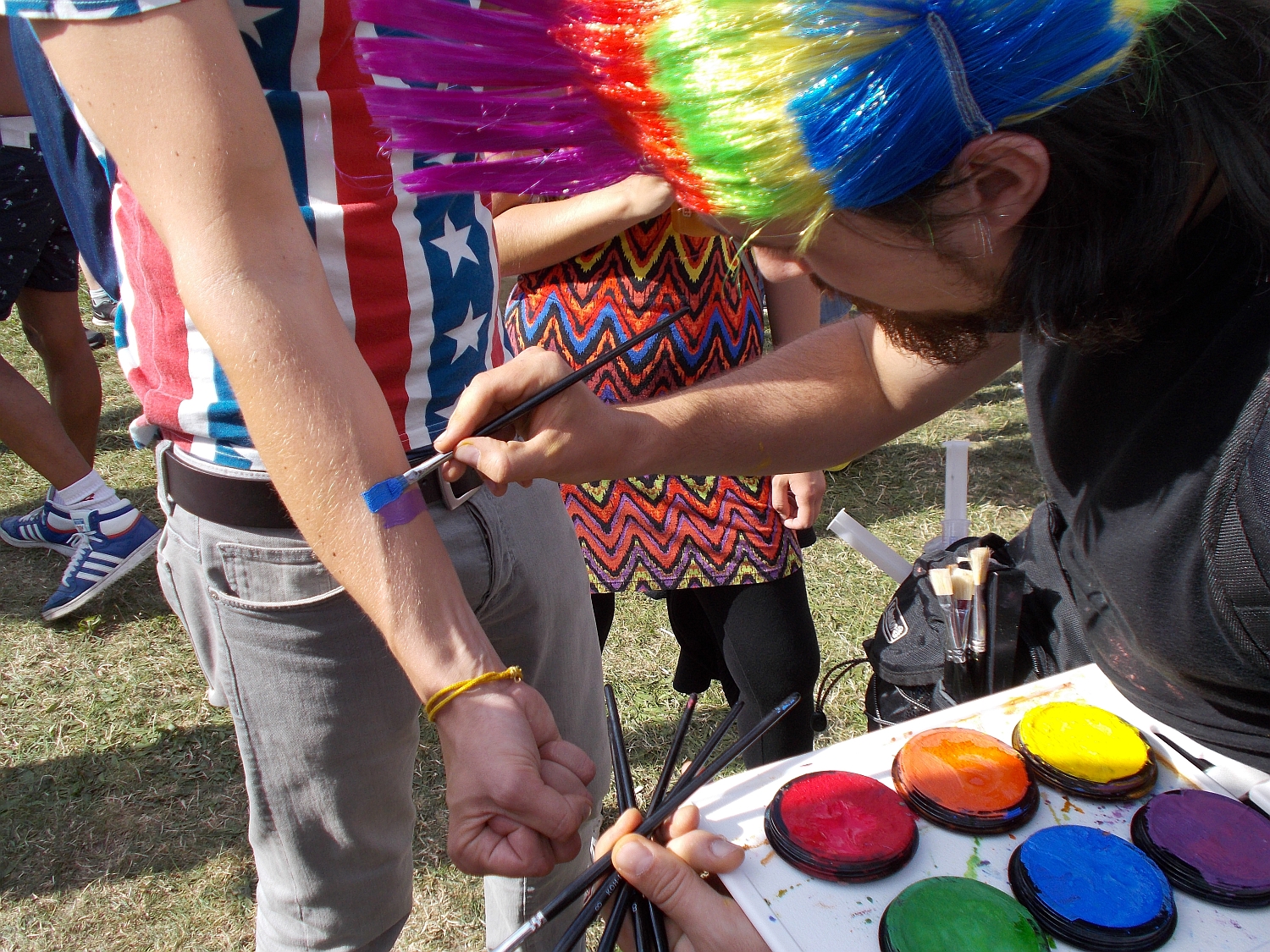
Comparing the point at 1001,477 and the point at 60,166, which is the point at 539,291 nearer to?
the point at 60,166

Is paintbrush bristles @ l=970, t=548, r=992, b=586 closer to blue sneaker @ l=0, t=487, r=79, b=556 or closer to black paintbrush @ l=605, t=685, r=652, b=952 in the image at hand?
black paintbrush @ l=605, t=685, r=652, b=952

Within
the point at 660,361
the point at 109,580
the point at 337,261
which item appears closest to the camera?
the point at 337,261

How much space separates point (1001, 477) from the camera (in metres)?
3.65

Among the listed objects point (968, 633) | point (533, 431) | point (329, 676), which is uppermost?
point (533, 431)

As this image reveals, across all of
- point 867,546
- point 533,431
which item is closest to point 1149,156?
point 533,431

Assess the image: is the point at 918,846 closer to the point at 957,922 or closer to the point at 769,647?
the point at 957,922

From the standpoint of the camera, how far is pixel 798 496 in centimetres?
173

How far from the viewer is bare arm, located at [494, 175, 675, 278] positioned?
144 centimetres

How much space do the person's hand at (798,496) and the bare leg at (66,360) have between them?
245 centimetres

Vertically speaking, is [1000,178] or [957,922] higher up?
[1000,178]

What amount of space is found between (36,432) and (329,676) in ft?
7.53

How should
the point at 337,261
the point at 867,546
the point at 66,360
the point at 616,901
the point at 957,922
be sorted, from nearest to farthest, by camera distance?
the point at 957,922 → the point at 616,901 → the point at 337,261 → the point at 867,546 → the point at 66,360

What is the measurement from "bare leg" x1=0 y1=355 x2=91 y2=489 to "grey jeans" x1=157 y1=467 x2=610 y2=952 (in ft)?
6.64

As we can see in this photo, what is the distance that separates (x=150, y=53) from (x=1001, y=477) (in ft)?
11.5
